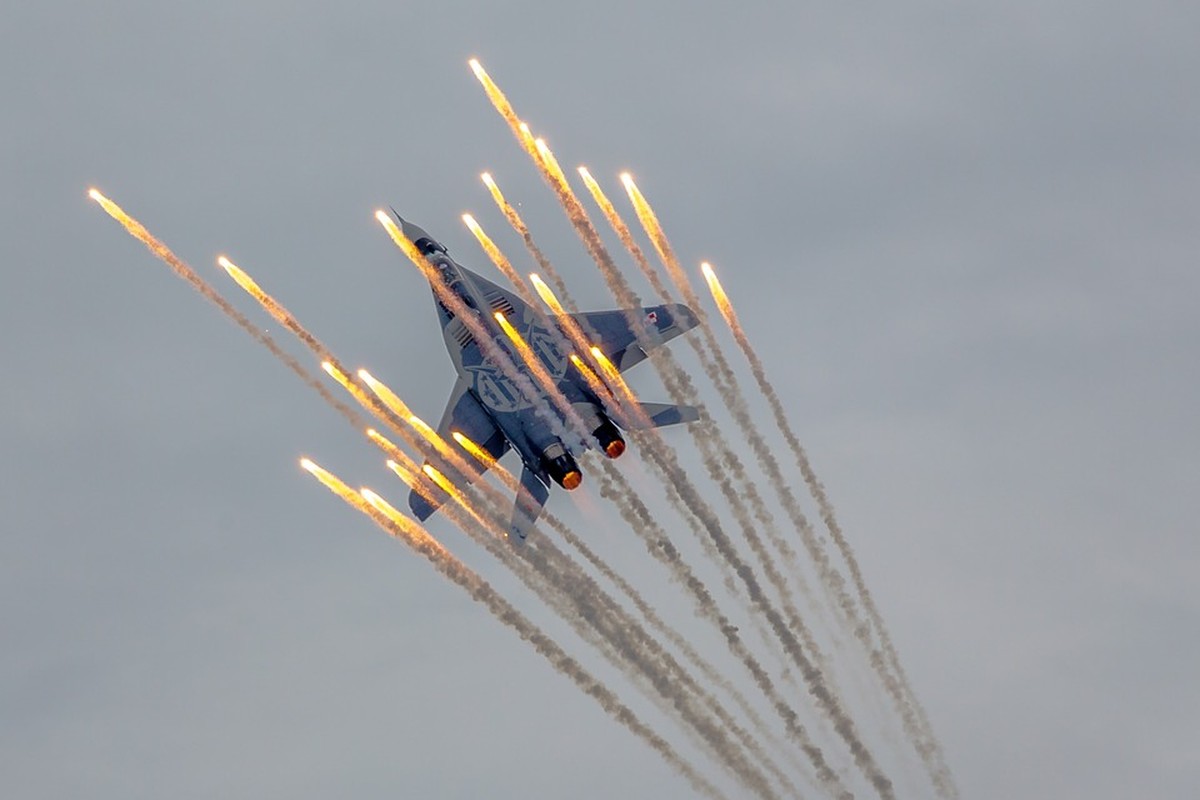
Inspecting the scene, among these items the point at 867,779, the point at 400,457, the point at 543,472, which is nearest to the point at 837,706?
the point at 867,779

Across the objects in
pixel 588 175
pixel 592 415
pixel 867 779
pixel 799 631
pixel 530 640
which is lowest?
pixel 867 779

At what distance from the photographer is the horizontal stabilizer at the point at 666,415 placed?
348 feet

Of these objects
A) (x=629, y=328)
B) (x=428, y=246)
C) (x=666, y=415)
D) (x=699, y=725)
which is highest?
(x=428, y=246)

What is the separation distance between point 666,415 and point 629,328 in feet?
27.9

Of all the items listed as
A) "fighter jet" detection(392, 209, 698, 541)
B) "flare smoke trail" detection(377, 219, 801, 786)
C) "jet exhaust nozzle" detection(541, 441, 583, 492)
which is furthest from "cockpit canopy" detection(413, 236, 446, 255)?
"jet exhaust nozzle" detection(541, 441, 583, 492)

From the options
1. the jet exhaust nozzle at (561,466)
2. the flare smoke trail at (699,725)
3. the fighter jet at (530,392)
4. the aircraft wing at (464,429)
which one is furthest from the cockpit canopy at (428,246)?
the jet exhaust nozzle at (561,466)

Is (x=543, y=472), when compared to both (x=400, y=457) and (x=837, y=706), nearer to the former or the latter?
(x=400, y=457)

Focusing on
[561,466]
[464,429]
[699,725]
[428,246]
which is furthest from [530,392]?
[699,725]

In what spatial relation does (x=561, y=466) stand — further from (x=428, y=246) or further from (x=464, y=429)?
(x=428, y=246)

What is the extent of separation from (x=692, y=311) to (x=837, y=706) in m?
23.7

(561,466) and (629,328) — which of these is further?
(629,328)

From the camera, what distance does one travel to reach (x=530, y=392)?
4220 inches

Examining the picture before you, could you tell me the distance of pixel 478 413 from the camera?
366 ft

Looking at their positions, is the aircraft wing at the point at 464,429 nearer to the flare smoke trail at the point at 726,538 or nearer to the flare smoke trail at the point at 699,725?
the flare smoke trail at the point at 699,725
